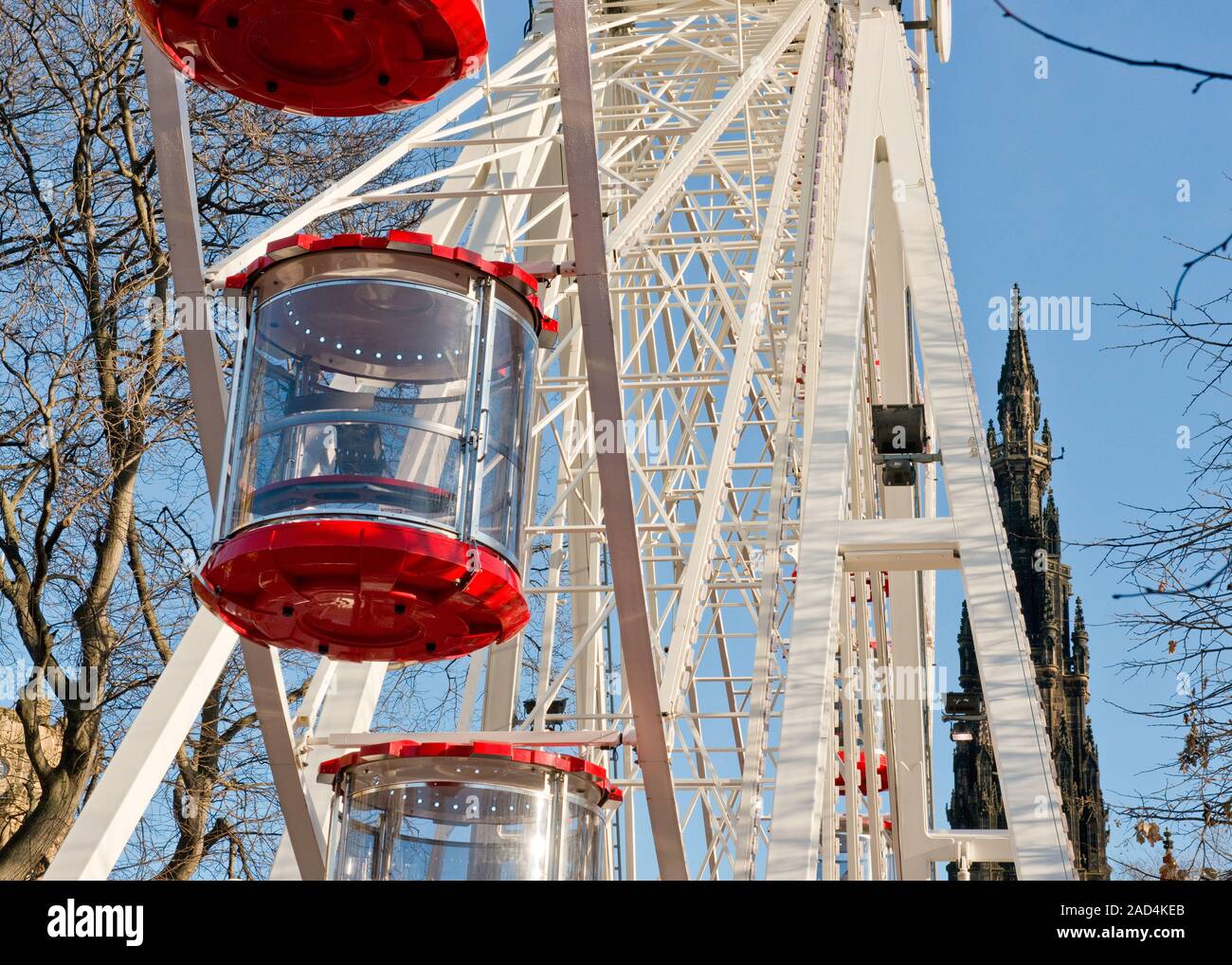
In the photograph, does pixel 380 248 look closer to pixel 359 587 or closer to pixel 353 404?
pixel 353 404

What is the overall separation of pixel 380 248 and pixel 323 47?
2.87 feet

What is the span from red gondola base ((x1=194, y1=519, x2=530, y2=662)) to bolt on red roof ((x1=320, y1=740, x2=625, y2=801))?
1112 mm

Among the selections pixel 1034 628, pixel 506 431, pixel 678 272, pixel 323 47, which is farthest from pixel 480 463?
pixel 1034 628

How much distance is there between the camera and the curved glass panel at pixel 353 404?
720 centimetres

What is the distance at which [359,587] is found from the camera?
23.9 ft

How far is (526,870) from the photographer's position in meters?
8.83

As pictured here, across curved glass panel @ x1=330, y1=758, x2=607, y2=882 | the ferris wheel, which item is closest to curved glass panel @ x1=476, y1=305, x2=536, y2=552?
the ferris wheel

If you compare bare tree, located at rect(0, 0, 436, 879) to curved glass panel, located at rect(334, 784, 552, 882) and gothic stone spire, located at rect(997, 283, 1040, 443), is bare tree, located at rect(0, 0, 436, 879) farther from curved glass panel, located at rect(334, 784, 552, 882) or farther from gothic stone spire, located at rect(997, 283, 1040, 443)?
gothic stone spire, located at rect(997, 283, 1040, 443)

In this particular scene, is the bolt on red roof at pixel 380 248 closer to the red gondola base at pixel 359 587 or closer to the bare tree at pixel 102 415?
the red gondola base at pixel 359 587

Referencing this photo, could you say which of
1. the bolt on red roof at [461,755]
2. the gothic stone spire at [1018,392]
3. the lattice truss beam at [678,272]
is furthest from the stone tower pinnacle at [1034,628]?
the bolt on red roof at [461,755]
